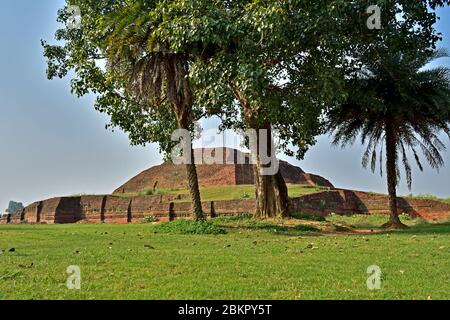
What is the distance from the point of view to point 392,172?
16859 mm

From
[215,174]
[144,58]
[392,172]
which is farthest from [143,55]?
[215,174]

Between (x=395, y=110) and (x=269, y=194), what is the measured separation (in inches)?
182

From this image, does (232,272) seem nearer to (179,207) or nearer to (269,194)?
(269,194)

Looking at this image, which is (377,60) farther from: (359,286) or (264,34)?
(359,286)

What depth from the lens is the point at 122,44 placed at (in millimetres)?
13172

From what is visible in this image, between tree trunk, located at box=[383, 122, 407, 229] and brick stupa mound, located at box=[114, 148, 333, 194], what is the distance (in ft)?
55.5

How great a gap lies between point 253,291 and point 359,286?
1059 millimetres

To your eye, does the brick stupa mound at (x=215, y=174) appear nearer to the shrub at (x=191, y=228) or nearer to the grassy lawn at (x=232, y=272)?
the shrub at (x=191, y=228)

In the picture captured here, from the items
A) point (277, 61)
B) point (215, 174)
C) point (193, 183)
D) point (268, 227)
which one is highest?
point (277, 61)

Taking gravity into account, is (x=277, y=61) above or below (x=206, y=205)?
above

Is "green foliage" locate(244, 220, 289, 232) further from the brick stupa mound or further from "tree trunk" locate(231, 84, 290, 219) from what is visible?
the brick stupa mound

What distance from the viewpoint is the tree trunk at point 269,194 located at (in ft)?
55.0

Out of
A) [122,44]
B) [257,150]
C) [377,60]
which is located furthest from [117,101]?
[377,60]

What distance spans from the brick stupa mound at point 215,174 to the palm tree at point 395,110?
1643 centimetres
